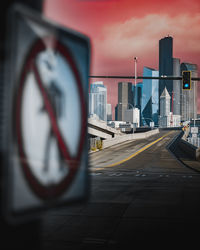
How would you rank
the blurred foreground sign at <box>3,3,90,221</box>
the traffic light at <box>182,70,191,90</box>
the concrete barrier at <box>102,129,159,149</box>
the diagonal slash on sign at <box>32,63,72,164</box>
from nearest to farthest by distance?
the blurred foreground sign at <box>3,3,90,221</box> < the diagonal slash on sign at <box>32,63,72,164</box> < the traffic light at <box>182,70,191,90</box> < the concrete barrier at <box>102,129,159,149</box>

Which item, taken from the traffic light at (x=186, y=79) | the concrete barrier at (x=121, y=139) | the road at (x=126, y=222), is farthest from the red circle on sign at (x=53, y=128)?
the concrete barrier at (x=121, y=139)

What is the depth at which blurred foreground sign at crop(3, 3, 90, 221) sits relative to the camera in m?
1.45

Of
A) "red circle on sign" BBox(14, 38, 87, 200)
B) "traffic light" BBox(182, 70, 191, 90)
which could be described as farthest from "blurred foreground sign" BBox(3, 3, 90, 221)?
"traffic light" BBox(182, 70, 191, 90)

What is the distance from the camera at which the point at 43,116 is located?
1605 mm

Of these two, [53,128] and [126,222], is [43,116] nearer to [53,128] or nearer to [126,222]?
[53,128]

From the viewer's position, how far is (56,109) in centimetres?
169

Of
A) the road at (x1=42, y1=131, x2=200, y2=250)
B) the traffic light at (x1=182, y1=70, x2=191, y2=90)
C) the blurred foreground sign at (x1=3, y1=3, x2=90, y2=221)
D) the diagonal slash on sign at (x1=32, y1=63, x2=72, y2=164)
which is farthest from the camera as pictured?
the traffic light at (x1=182, y1=70, x2=191, y2=90)

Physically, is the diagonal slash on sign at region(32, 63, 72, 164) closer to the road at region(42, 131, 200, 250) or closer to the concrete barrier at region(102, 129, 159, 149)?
the road at region(42, 131, 200, 250)

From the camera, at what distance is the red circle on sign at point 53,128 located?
1.50m

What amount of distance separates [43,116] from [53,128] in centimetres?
9

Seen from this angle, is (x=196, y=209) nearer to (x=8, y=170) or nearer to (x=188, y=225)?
(x=188, y=225)

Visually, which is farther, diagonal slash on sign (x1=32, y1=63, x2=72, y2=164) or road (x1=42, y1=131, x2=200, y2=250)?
road (x1=42, y1=131, x2=200, y2=250)

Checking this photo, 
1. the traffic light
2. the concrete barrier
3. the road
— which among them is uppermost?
the traffic light

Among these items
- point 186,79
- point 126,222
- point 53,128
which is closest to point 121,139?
point 186,79
